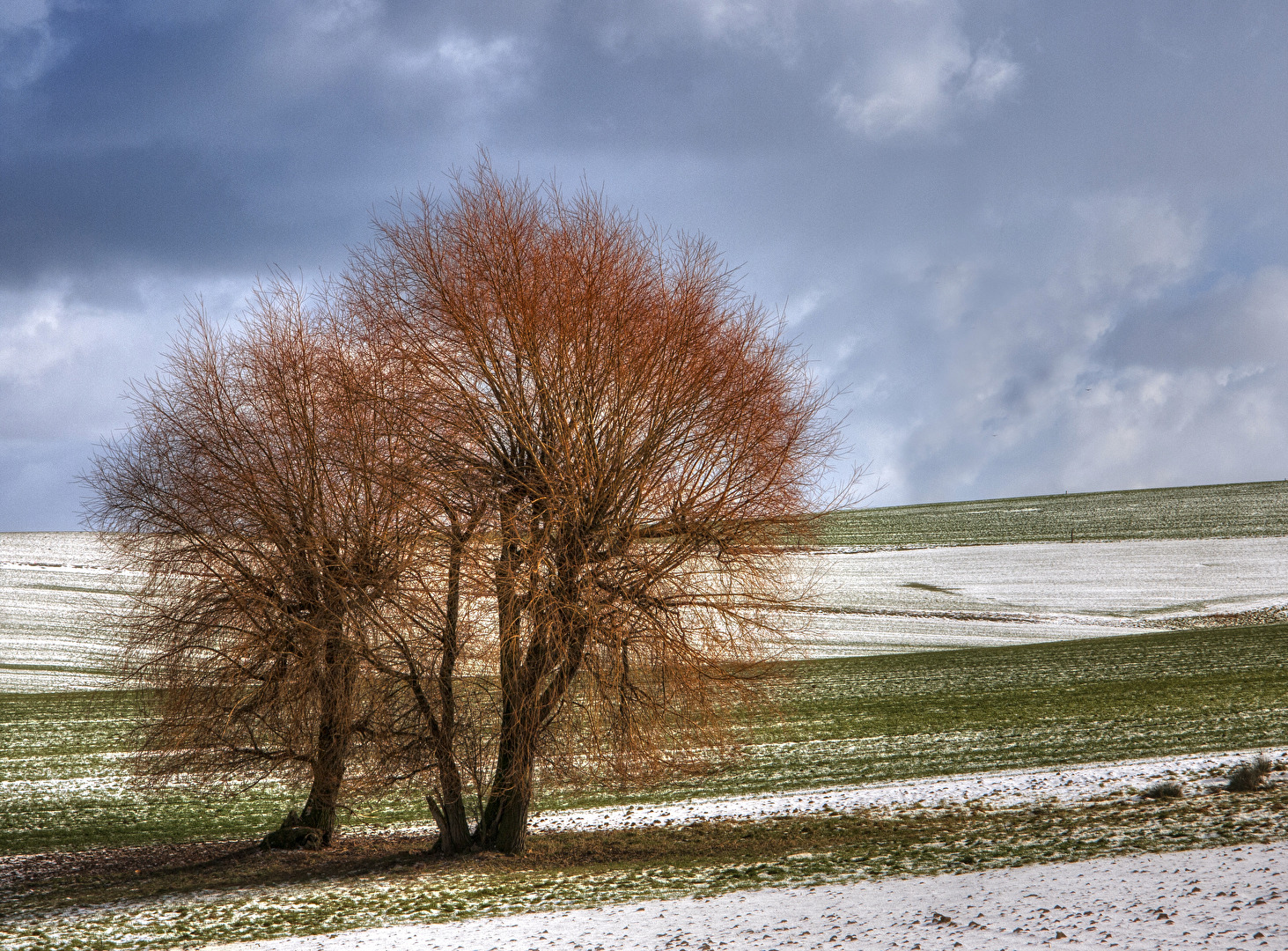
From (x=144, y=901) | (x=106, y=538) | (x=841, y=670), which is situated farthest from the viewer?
(x=841, y=670)

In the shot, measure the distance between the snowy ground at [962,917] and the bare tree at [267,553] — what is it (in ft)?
14.8

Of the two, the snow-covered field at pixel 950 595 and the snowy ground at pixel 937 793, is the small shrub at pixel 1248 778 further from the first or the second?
the snow-covered field at pixel 950 595

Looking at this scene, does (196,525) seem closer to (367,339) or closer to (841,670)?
(367,339)

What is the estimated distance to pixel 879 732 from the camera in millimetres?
24516

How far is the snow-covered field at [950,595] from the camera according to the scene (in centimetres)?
4216

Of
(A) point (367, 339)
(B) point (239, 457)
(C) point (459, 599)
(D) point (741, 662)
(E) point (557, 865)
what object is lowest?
(E) point (557, 865)

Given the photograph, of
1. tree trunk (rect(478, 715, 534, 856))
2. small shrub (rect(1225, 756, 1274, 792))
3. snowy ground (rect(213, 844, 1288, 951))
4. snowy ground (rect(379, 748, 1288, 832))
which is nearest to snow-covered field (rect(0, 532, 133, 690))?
tree trunk (rect(478, 715, 534, 856))

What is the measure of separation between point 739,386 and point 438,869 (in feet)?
28.6

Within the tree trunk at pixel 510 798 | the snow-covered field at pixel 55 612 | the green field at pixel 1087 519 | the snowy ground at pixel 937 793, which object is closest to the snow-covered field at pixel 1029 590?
the green field at pixel 1087 519

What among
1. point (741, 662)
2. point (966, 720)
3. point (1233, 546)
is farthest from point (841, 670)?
point (1233, 546)

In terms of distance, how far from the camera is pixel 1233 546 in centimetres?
5828

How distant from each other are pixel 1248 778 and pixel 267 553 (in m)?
15.9

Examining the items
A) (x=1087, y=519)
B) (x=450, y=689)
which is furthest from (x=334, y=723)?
(x=1087, y=519)

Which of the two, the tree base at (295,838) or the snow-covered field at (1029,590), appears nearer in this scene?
the tree base at (295,838)
